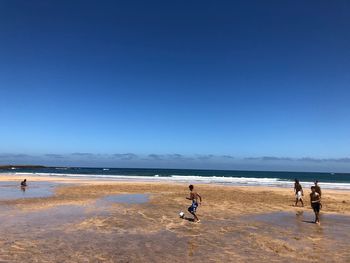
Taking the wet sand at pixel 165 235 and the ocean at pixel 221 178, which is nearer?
the wet sand at pixel 165 235

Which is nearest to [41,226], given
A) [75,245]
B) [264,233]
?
[75,245]

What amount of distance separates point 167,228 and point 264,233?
4110 mm

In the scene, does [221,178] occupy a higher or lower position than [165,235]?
higher

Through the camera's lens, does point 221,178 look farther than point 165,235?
Yes

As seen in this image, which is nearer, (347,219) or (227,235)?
(227,235)

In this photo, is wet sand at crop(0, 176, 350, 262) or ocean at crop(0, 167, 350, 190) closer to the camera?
wet sand at crop(0, 176, 350, 262)

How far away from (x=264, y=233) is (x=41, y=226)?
949 centimetres

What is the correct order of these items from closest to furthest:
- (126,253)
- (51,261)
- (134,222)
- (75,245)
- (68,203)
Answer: (51,261)
(126,253)
(75,245)
(134,222)
(68,203)

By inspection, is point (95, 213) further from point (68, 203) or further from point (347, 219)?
point (347, 219)

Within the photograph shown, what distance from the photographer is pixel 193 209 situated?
16.6 metres

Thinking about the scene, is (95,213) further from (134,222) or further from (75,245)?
(75,245)

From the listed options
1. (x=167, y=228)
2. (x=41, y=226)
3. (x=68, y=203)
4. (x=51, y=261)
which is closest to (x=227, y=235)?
(x=167, y=228)

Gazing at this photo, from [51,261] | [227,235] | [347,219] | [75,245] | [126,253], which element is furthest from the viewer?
[347,219]

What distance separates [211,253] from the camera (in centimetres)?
1088
